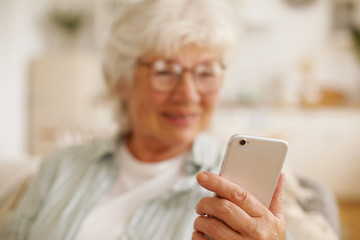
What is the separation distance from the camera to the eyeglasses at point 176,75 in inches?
35.9

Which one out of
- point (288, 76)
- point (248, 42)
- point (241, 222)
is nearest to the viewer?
point (241, 222)

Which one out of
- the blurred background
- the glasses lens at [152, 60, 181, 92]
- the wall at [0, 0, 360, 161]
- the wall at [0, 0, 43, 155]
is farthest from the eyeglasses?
the wall at [0, 0, 43, 155]

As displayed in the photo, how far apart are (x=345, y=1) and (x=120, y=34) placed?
3.33m

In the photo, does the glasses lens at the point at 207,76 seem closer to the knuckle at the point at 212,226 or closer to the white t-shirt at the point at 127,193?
the white t-shirt at the point at 127,193

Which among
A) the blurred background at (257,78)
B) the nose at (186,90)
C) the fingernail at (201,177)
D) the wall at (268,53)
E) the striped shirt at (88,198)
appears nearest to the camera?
the fingernail at (201,177)

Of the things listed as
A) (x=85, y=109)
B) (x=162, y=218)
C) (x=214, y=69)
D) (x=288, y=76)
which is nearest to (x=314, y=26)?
(x=288, y=76)

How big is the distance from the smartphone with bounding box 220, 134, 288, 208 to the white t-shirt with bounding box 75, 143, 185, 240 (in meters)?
0.38

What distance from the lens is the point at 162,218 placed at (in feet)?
2.66

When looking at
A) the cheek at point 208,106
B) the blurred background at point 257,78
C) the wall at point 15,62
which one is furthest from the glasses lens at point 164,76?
the wall at point 15,62

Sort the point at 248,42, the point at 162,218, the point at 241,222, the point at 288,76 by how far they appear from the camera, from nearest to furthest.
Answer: the point at 241,222 < the point at 162,218 < the point at 288,76 < the point at 248,42

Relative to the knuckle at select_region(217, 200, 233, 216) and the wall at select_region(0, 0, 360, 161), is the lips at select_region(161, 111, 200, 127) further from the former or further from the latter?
the wall at select_region(0, 0, 360, 161)

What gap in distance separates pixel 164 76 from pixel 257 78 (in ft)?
9.70

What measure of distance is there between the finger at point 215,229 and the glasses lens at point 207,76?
46cm

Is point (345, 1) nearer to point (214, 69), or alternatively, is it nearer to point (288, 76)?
point (288, 76)
